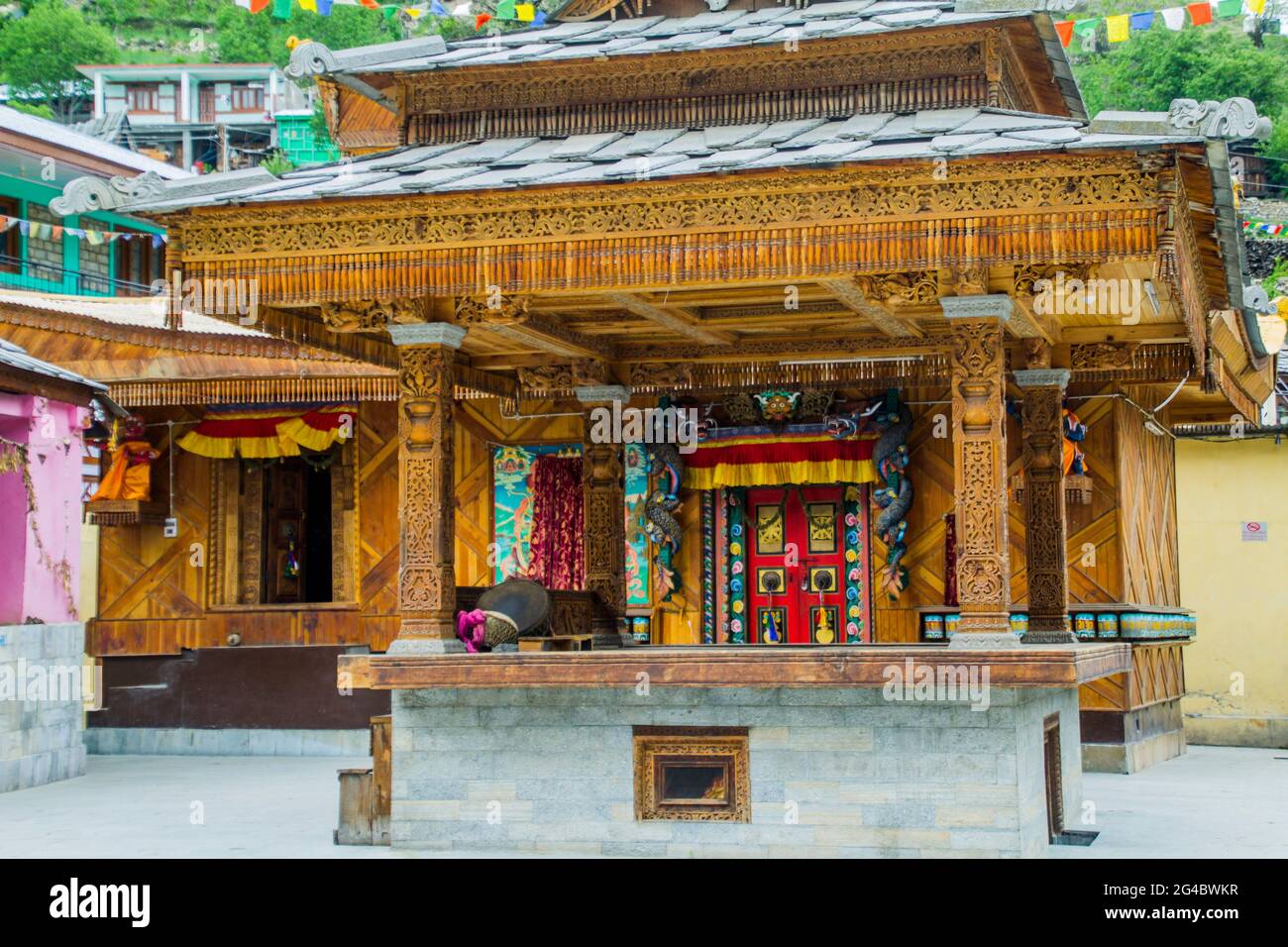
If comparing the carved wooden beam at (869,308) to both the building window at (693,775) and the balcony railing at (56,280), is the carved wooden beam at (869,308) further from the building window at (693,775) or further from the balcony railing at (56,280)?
the balcony railing at (56,280)

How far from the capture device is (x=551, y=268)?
9812 millimetres

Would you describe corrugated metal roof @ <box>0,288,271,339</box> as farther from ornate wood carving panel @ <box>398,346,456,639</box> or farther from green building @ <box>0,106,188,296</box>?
green building @ <box>0,106,188,296</box>

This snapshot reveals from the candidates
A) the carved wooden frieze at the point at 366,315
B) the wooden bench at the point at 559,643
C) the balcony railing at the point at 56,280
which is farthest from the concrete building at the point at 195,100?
the carved wooden frieze at the point at 366,315

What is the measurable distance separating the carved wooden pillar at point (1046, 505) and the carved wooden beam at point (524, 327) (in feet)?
10.9

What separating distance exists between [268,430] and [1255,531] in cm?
1137

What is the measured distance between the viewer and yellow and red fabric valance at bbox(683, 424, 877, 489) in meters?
16.0

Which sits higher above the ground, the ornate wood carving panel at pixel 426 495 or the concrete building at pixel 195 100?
the concrete building at pixel 195 100

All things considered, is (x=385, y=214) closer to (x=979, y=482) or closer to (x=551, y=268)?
(x=551, y=268)

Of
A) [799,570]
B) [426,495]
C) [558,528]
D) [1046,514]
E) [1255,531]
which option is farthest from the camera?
[1255,531]

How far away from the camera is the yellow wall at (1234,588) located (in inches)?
728

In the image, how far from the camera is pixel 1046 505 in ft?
40.6

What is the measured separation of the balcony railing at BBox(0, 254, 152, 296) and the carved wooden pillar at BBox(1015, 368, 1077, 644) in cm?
1896

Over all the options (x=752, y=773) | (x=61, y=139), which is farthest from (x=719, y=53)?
(x=61, y=139)

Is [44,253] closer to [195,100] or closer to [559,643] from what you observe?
[559,643]
